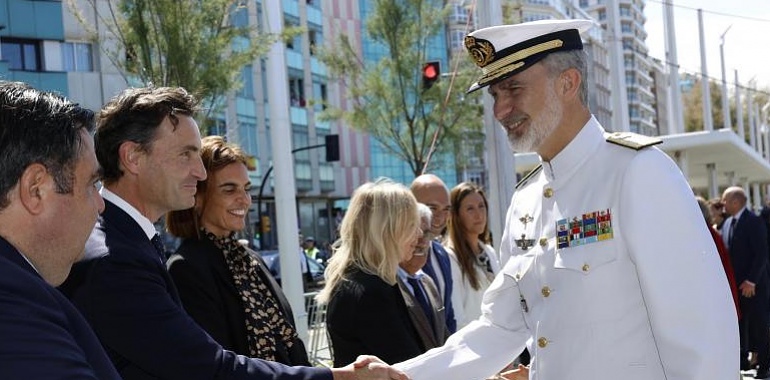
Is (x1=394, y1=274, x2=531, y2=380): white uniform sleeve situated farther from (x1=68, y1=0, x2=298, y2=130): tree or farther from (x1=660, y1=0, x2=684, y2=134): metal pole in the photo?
(x1=660, y1=0, x2=684, y2=134): metal pole

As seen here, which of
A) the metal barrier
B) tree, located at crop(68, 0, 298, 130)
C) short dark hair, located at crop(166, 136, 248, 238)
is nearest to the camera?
short dark hair, located at crop(166, 136, 248, 238)

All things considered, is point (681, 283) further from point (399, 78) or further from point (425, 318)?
point (399, 78)

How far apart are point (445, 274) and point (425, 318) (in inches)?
54.1

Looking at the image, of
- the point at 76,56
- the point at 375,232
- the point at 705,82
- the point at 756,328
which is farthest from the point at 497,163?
the point at 76,56

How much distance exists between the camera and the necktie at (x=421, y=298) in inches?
192

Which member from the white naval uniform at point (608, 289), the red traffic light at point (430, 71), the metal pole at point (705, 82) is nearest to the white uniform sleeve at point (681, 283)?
the white naval uniform at point (608, 289)

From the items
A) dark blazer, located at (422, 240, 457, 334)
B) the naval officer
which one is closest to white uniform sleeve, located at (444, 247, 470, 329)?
dark blazer, located at (422, 240, 457, 334)

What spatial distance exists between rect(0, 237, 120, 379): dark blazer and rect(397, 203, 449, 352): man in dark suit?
2.84 m

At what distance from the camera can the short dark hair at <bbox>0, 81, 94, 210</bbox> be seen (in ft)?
5.93

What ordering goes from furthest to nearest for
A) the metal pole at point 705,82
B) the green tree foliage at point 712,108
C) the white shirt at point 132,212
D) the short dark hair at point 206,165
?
the green tree foliage at point 712,108
the metal pole at point 705,82
the short dark hair at point 206,165
the white shirt at point 132,212

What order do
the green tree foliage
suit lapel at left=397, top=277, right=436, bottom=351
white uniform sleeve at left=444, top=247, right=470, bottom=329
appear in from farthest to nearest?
the green tree foliage
white uniform sleeve at left=444, top=247, right=470, bottom=329
suit lapel at left=397, top=277, right=436, bottom=351

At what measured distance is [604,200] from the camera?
3.04 m

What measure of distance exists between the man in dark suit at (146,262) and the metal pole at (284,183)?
627 cm

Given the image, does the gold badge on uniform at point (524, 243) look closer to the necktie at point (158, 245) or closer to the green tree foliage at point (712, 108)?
the necktie at point (158, 245)
